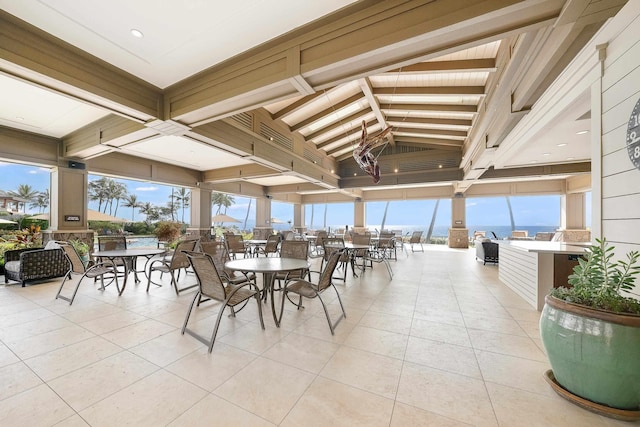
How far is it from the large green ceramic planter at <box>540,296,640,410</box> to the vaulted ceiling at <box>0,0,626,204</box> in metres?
2.02

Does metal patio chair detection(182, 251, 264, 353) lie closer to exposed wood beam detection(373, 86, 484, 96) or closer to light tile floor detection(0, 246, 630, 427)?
light tile floor detection(0, 246, 630, 427)

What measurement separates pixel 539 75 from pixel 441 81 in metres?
2.42

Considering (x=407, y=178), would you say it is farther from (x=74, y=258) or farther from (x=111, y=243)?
(x=74, y=258)

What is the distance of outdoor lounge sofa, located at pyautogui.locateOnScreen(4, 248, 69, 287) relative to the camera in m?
4.14

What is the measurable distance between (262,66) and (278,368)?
9.72 feet

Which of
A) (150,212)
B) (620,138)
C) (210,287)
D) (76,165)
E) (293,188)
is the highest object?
(293,188)

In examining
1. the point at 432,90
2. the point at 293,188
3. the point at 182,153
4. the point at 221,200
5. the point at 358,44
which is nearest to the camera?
the point at 358,44

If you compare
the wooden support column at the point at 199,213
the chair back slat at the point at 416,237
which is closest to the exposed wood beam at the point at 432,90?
the chair back slat at the point at 416,237

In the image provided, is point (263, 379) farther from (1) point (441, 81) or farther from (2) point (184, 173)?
(2) point (184, 173)

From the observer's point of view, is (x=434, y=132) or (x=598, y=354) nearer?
(x=598, y=354)

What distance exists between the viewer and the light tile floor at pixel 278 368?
1.49m

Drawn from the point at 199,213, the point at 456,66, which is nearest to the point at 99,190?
the point at 199,213

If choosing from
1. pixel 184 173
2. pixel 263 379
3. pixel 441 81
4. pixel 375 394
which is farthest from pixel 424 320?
pixel 184 173

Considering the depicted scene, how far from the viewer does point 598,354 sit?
1445 mm
